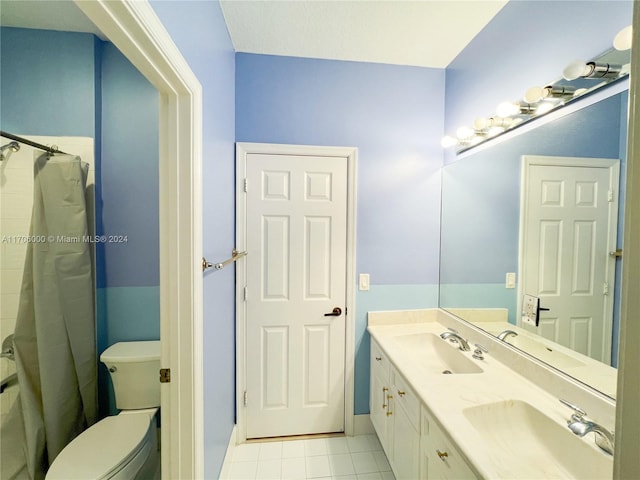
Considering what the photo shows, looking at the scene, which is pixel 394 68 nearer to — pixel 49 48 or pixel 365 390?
pixel 49 48

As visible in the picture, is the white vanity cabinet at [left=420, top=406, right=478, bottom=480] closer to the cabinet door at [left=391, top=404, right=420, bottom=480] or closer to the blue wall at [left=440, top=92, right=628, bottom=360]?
the cabinet door at [left=391, top=404, right=420, bottom=480]

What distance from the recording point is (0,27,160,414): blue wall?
147 centimetres

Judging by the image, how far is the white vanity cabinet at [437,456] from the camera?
84 cm

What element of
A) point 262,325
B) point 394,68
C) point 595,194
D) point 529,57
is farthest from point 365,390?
point 394,68

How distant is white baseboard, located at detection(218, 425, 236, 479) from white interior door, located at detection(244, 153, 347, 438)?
11cm

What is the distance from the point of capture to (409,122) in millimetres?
1885

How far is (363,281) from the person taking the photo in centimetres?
188

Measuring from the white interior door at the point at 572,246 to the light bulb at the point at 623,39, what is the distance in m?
0.35

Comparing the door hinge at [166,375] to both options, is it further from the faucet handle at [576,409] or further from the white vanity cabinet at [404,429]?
the faucet handle at [576,409]

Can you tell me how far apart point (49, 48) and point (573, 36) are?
2.58m

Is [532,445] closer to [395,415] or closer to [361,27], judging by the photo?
[395,415]

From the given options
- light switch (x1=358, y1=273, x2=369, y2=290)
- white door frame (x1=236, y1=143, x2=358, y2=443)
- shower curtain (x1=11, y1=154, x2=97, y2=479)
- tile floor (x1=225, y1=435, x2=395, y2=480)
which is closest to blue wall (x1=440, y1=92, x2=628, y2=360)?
light switch (x1=358, y1=273, x2=369, y2=290)

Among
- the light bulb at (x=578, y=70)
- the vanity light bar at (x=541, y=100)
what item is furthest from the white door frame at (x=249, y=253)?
the light bulb at (x=578, y=70)

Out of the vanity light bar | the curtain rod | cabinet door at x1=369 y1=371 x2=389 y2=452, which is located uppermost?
the vanity light bar
